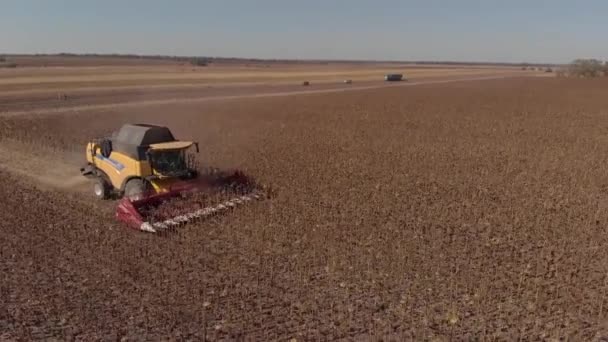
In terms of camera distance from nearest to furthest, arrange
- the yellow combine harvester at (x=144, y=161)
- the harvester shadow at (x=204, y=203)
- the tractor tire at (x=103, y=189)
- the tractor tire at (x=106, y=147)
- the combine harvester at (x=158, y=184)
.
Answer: the harvester shadow at (x=204, y=203), the combine harvester at (x=158, y=184), the yellow combine harvester at (x=144, y=161), the tractor tire at (x=106, y=147), the tractor tire at (x=103, y=189)

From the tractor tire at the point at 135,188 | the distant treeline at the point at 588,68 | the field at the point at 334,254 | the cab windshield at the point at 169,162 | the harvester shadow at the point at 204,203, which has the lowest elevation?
the field at the point at 334,254

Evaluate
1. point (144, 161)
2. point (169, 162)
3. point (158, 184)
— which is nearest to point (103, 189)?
point (144, 161)

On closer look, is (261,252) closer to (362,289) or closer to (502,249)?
(362,289)

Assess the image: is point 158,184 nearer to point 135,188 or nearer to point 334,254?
point 135,188

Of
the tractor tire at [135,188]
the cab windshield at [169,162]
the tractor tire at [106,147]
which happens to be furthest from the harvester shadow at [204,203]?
the tractor tire at [106,147]

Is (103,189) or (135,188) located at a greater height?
(135,188)

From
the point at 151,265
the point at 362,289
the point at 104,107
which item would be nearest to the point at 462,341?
the point at 362,289

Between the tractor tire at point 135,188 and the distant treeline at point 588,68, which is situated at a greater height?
the distant treeline at point 588,68

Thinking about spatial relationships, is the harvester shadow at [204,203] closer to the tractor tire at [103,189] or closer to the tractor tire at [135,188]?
the tractor tire at [135,188]

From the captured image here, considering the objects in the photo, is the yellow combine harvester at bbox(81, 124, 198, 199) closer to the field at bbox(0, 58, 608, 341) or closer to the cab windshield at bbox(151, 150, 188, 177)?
the cab windshield at bbox(151, 150, 188, 177)

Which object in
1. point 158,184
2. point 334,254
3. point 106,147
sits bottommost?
point 334,254
